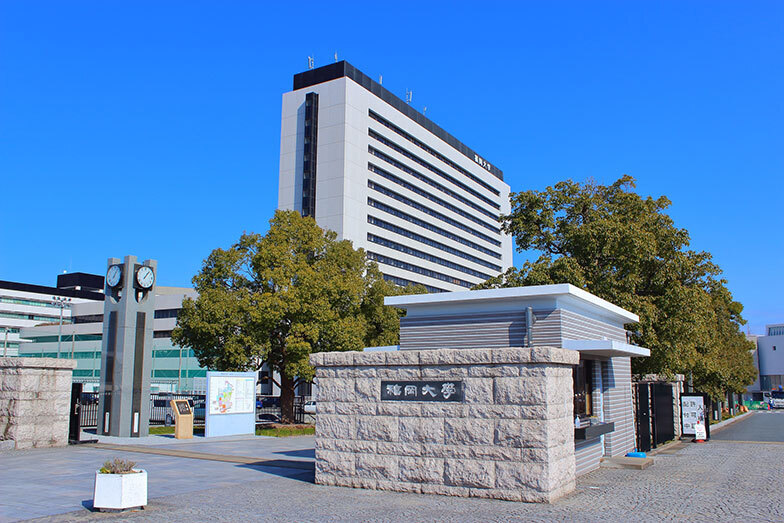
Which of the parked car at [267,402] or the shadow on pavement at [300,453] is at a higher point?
the shadow on pavement at [300,453]

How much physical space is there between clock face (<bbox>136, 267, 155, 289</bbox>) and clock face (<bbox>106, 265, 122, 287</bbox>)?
69 centimetres

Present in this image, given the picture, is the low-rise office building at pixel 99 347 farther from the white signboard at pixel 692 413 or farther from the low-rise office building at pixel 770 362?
the low-rise office building at pixel 770 362

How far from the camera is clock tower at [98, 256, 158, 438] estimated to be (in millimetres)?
21969

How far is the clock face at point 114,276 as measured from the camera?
2281cm

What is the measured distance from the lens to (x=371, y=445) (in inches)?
463

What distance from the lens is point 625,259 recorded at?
24766mm

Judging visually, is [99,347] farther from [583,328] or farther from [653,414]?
[583,328]

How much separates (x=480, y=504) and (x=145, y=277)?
16930 mm

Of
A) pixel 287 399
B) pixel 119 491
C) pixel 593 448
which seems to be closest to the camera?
pixel 119 491

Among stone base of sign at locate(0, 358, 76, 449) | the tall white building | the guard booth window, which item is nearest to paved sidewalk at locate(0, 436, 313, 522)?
stone base of sign at locate(0, 358, 76, 449)

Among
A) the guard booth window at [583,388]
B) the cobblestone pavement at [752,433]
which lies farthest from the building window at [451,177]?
the guard booth window at [583,388]

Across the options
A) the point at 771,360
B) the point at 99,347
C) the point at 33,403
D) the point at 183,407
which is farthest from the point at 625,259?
the point at 771,360

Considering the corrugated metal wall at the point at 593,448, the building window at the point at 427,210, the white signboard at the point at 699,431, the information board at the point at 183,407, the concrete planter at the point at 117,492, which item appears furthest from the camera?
the building window at the point at 427,210

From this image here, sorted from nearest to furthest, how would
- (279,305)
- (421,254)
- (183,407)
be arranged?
(183,407)
(279,305)
(421,254)
